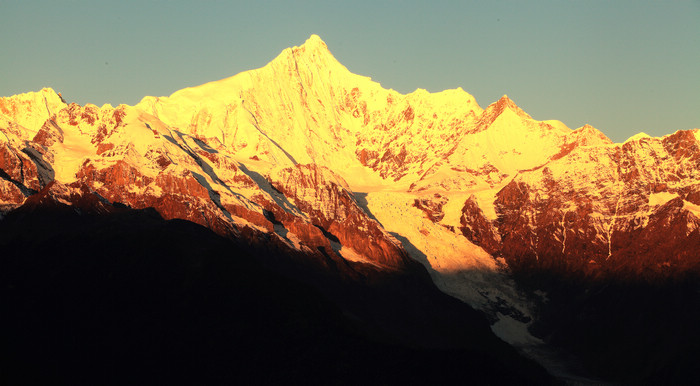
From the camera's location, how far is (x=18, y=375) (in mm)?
198500

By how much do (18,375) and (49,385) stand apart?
15.7 feet

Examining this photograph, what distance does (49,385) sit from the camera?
200 m
